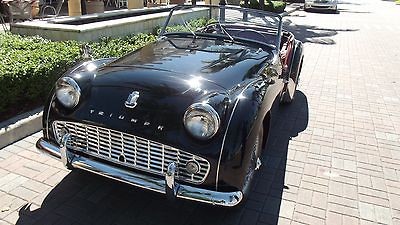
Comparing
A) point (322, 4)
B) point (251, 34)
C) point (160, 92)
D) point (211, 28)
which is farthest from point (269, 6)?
point (160, 92)

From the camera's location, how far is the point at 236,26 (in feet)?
15.5

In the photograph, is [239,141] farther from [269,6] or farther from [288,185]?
[269,6]

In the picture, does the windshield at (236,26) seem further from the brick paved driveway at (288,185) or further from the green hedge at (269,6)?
the green hedge at (269,6)

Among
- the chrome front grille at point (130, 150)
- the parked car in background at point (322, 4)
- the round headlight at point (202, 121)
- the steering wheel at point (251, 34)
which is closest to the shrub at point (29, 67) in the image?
the chrome front grille at point (130, 150)

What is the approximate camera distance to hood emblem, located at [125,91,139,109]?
2.61m

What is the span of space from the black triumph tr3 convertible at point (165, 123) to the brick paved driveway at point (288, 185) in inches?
16.4

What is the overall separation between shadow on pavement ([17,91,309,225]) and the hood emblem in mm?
862

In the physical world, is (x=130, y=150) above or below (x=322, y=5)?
below

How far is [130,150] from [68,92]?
0.72 meters

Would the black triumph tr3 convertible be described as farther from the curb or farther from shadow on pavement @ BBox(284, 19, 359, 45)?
shadow on pavement @ BBox(284, 19, 359, 45)

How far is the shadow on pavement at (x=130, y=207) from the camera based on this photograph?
277 cm

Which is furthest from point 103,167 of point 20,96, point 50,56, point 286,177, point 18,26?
point 18,26

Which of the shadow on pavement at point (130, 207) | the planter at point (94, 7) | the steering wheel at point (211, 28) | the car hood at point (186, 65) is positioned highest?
the planter at point (94, 7)

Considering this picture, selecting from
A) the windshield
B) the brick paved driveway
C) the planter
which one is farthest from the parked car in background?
the windshield
